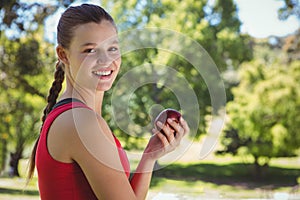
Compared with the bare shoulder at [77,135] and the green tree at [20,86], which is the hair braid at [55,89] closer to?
the bare shoulder at [77,135]

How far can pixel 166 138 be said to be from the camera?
1.40 feet

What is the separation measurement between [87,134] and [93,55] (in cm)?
8

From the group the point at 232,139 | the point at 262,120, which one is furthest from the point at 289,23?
the point at 232,139

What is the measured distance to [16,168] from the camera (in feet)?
15.7

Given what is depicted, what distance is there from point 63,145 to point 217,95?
0.55 feet

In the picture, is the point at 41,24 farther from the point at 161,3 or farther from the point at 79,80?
the point at 79,80

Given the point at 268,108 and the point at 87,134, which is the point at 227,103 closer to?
the point at 268,108

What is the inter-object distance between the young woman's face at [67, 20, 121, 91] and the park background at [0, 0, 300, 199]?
10.9ft

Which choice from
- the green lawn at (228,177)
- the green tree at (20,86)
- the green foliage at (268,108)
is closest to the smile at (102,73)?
the green tree at (20,86)

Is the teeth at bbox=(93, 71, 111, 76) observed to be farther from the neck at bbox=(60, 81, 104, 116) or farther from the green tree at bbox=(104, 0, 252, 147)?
the green tree at bbox=(104, 0, 252, 147)

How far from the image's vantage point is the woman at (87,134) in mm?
370

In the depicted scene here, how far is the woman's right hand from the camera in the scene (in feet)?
1.40

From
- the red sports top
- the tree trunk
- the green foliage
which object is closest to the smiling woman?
the green foliage

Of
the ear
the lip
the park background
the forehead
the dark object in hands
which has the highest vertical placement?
the forehead
